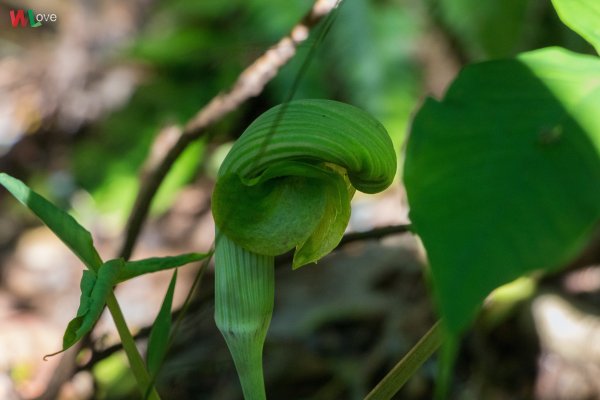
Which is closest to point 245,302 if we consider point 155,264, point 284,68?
point 155,264

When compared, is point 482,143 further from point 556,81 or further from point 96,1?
point 96,1

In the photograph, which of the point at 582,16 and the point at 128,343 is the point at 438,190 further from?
the point at 128,343

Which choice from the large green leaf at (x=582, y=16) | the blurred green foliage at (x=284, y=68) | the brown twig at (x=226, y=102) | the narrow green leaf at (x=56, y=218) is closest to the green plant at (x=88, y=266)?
the narrow green leaf at (x=56, y=218)

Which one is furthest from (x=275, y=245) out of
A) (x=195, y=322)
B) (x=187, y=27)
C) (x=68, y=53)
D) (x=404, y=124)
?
(x=68, y=53)

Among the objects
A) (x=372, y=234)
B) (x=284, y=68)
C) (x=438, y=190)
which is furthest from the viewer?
(x=284, y=68)

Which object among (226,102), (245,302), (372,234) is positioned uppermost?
(226,102)
